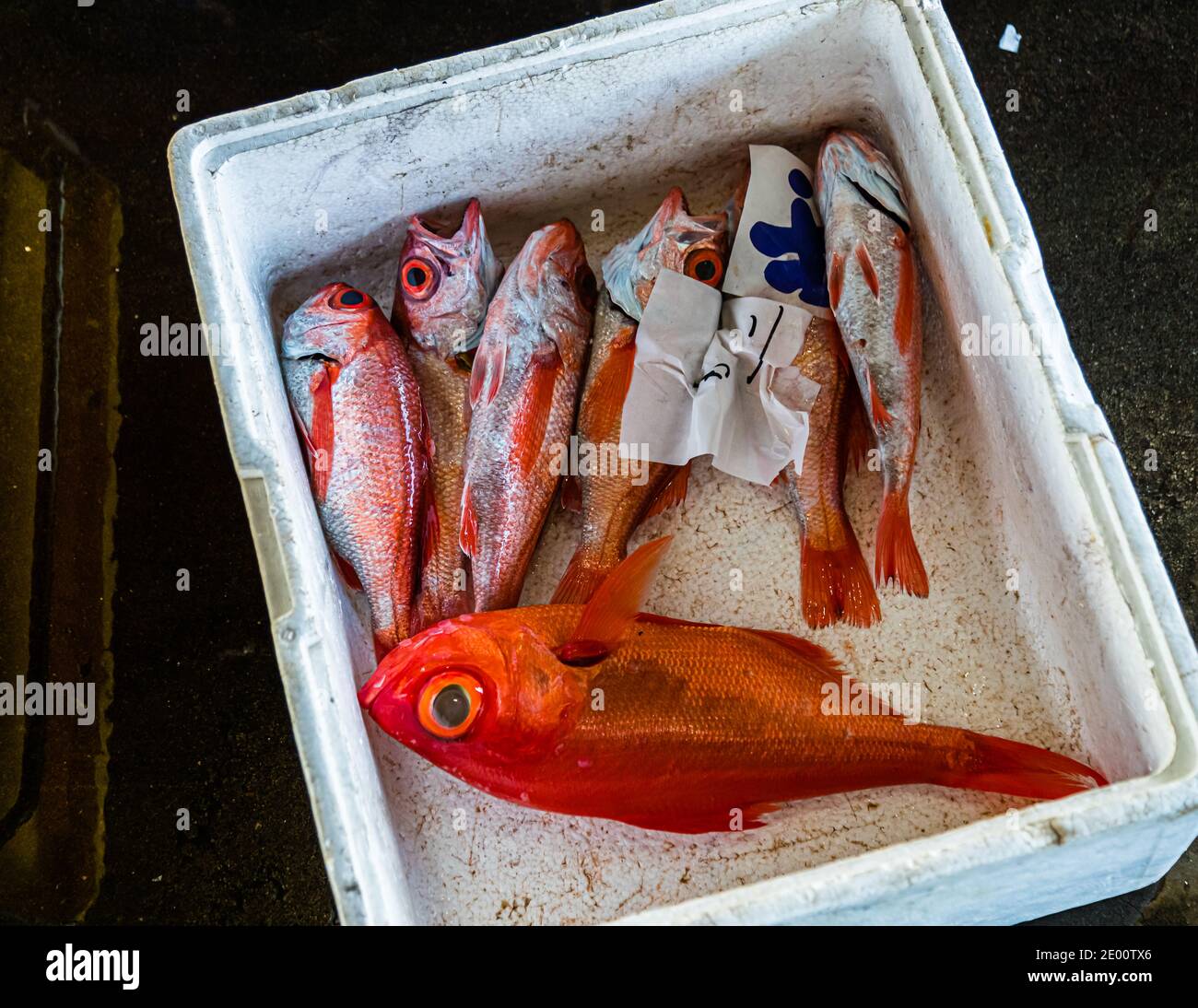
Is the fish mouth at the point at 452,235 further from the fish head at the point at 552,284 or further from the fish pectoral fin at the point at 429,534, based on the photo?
the fish pectoral fin at the point at 429,534

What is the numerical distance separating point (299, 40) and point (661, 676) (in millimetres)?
2065

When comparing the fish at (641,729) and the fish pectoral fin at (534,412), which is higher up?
the fish pectoral fin at (534,412)

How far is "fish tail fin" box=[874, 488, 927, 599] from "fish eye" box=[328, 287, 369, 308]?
39.7 inches

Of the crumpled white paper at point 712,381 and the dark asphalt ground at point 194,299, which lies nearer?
the crumpled white paper at point 712,381

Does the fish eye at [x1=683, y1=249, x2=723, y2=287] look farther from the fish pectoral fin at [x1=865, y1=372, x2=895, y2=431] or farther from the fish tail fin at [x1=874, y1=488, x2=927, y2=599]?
the fish tail fin at [x1=874, y1=488, x2=927, y2=599]

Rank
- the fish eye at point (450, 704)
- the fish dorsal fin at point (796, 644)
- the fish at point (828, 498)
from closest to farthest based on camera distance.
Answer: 1. the fish eye at point (450, 704)
2. the fish dorsal fin at point (796, 644)
3. the fish at point (828, 498)

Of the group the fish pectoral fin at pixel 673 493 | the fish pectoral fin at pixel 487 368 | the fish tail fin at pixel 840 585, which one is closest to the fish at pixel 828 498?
the fish tail fin at pixel 840 585

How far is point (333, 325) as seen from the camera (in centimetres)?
196

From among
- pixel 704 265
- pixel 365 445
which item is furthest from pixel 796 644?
pixel 365 445

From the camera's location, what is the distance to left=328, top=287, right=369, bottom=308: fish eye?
197cm

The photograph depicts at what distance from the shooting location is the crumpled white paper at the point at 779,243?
196 cm

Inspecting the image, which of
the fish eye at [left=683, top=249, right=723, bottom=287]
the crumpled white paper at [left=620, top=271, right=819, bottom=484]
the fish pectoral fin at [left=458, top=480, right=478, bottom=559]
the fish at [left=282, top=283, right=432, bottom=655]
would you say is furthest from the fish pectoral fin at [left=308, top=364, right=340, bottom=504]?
the fish eye at [left=683, top=249, right=723, bottom=287]

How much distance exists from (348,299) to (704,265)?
652mm

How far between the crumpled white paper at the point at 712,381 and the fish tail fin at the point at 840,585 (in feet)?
0.57
